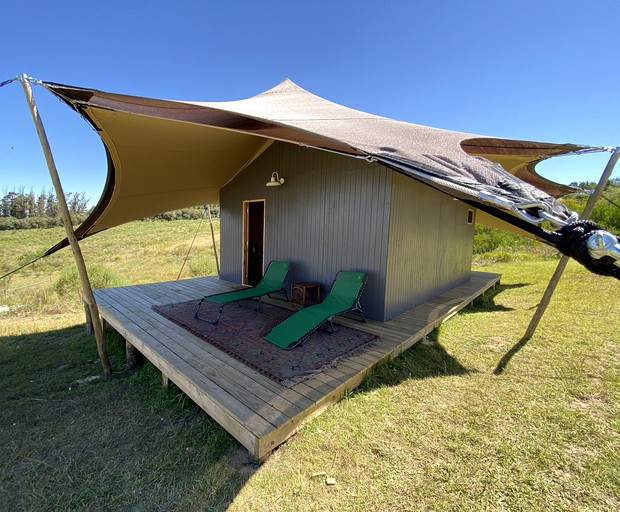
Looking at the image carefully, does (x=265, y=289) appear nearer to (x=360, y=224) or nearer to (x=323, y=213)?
(x=323, y=213)

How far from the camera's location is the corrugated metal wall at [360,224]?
393 centimetres

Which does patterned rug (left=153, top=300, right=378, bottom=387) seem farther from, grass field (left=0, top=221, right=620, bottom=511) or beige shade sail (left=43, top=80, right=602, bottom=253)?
beige shade sail (left=43, top=80, right=602, bottom=253)

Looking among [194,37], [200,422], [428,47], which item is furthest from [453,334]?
[194,37]

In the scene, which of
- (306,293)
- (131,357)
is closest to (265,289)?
(306,293)

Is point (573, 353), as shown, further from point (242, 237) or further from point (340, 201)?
point (242, 237)

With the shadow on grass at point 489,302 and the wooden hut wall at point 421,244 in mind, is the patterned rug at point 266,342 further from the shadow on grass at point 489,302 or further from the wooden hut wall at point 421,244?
the shadow on grass at point 489,302

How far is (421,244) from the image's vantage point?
4.64m

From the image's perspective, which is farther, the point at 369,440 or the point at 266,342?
the point at 266,342

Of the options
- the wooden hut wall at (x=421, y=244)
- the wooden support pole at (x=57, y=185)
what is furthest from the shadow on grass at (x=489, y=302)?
the wooden support pole at (x=57, y=185)

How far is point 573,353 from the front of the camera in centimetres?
338

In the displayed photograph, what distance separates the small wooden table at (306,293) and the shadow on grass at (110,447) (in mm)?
2242

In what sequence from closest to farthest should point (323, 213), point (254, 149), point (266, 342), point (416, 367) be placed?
point (416, 367) < point (266, 342) < point (323, 213) < point (254, 149)

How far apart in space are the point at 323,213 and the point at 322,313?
1.77 meters

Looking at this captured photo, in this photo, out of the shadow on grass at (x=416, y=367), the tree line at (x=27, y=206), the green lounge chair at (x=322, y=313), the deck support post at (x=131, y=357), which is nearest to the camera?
the shadow on grass at (x=416, y=367)
